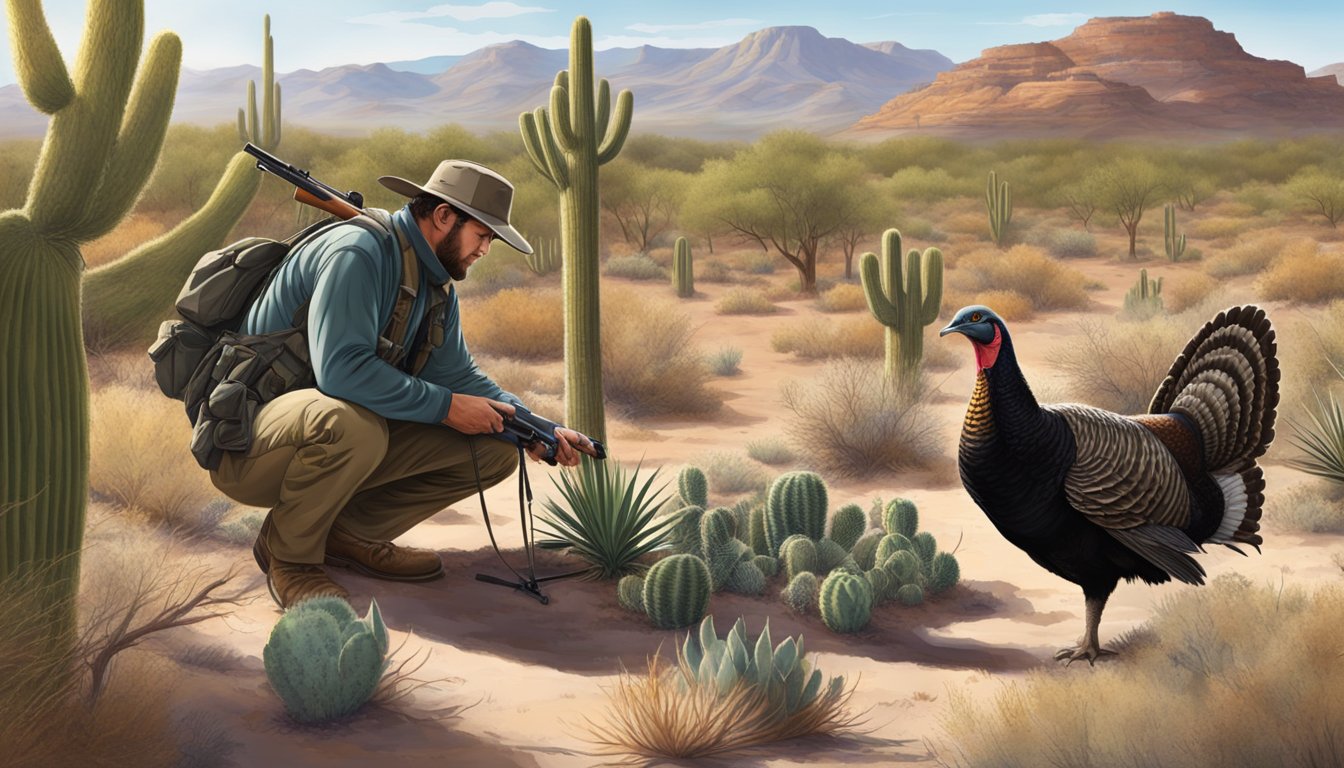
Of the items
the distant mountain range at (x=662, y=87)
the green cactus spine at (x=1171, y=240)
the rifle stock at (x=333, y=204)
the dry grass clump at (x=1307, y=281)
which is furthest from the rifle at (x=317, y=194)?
the distant mountain range at (x=662, y=87)

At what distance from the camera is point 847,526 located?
7.49m

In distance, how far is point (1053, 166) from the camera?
5366 centimetres

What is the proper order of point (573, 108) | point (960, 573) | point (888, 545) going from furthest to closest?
point (573, 108) < point (960, 573) < point (888, 545)

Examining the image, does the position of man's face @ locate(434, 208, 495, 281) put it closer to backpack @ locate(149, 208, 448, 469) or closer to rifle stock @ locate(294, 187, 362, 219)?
backpack @ locate(149, 208, 448, 469)

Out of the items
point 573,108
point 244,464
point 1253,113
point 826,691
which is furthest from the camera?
point 1253,113

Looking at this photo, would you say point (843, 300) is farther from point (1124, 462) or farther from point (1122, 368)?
point (1124, 462)

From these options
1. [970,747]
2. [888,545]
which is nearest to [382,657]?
[970,747]

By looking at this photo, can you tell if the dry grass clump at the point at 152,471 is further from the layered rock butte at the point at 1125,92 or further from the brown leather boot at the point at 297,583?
the layered rock butte at the point at 1125,92

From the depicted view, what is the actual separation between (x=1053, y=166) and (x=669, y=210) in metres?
24.8

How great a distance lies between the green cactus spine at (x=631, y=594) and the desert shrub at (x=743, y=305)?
1450 centimetres

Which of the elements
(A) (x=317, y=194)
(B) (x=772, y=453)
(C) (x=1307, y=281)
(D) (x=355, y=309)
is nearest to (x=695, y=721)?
(D) (x=355, y=309)

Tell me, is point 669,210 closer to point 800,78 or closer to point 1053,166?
point 1053,166

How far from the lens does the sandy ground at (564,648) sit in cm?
488

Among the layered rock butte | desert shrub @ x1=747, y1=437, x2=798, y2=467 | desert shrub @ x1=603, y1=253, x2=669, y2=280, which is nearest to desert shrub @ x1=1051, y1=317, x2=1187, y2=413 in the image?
desert shrub @ x1=747, y1=437, x2=798, y2=467
